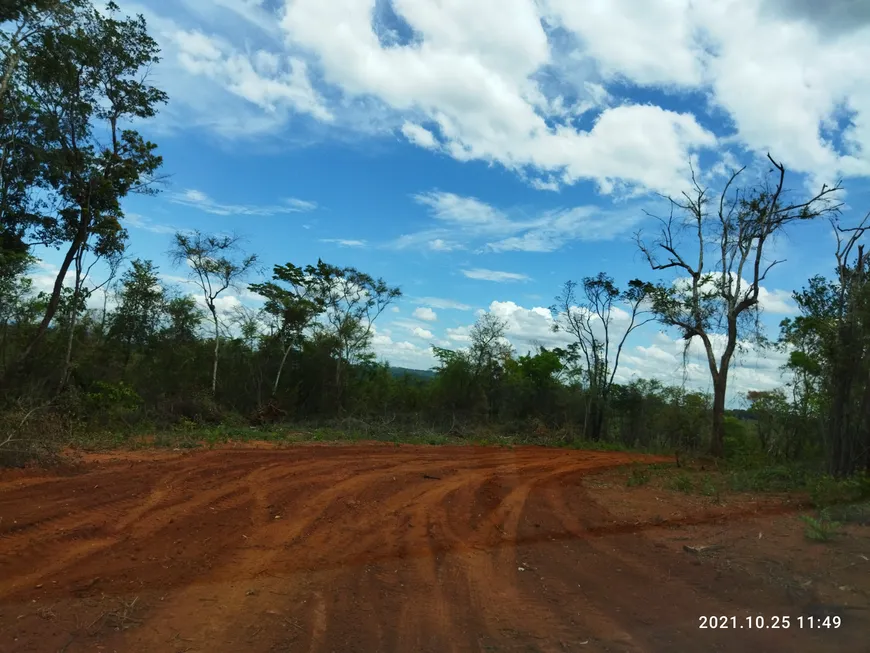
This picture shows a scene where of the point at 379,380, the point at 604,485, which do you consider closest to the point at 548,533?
the point at 604,485

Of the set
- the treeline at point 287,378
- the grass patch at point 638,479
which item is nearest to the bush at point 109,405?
the treeline at point 287,378

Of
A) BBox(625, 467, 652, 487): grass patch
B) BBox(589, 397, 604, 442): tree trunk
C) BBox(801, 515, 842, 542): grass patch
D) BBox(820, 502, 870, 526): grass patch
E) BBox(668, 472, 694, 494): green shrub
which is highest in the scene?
BBox(589, 397, 604, 442): tree trunk

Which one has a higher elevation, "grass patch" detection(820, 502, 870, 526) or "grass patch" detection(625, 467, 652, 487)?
"grass patch" detection(820, 502, 870, 526)

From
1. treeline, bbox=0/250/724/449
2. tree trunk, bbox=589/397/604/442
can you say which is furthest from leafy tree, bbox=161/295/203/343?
tree trunk, bbox=589/397/604/442

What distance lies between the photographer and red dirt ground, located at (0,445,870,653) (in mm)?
4172

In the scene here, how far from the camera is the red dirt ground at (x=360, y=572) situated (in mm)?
4172

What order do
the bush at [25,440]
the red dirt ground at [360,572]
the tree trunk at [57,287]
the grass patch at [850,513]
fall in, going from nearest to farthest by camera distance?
the red dirt ground at [360,572] < the grass patch at [850,513] < the bush at [25,440] < the tree trunk at [57,287]

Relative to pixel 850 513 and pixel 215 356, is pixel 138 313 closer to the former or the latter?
pixel 215 356

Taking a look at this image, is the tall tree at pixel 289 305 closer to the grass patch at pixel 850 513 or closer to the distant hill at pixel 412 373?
the distant hill at pixel 412 373

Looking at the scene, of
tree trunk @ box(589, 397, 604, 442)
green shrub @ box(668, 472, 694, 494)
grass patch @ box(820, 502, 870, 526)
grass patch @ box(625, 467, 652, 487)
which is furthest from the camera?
tree trunk @ box(589, 397, 604, 442)

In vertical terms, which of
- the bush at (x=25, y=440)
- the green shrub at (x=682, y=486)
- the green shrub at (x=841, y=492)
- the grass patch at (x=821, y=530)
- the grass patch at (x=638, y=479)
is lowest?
the bush at (x=25, y=440)

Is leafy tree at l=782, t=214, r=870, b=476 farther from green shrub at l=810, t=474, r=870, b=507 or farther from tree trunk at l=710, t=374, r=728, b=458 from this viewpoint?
tree trunk at l=710, t=374, r=728, b=458

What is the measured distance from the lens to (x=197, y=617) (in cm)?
438

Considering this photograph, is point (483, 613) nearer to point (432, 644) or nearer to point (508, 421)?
point (432, 644)
